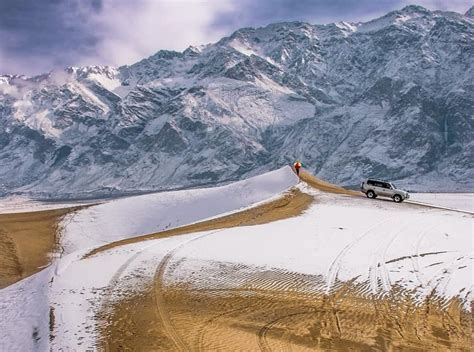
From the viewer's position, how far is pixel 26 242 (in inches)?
1778

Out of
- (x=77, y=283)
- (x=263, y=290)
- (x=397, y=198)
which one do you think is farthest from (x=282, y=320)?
(x=397, y=198)

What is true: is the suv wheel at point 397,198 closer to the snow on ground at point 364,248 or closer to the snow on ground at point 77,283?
the snow on ground at point 364,248

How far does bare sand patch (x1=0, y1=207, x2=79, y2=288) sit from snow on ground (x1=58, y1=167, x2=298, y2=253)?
1625mm

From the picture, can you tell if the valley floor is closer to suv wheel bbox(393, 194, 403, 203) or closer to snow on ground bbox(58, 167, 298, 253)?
suv wheel bbox(393, 194, 403, 203)

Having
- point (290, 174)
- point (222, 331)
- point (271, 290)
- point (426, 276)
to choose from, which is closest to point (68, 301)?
point (222, 331)

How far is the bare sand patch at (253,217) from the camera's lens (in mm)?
33778

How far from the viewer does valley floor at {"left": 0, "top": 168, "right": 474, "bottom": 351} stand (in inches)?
624

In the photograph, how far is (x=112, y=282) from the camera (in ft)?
70.6

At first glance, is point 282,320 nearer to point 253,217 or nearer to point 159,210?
point 253,217

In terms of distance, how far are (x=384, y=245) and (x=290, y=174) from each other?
92.4 ft

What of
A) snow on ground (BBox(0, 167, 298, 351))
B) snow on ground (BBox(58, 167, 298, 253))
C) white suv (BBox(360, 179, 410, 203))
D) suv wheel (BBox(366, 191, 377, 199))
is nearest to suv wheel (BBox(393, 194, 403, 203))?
white suv (BBox(360, 179, 410, 203))

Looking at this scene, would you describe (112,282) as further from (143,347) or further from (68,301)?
(143,347)

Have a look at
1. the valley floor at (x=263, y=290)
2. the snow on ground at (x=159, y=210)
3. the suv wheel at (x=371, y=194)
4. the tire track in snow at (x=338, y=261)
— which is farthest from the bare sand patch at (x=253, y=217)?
the tire track in snow at (x=338, y=261)

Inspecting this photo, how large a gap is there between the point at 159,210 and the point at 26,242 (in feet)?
46.4
